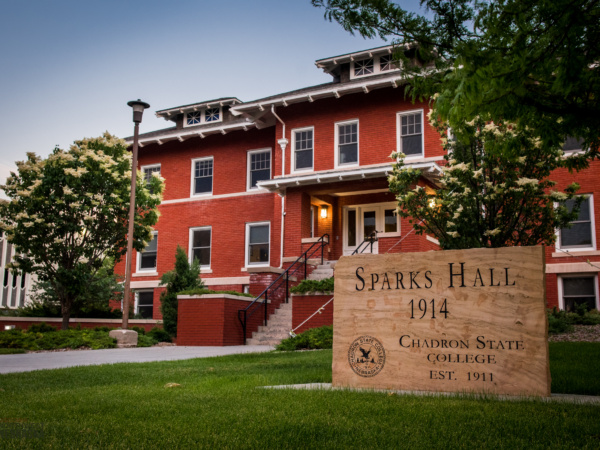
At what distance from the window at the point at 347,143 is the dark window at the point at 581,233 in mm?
7593

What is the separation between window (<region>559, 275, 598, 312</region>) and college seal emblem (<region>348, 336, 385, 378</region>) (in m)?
14.7

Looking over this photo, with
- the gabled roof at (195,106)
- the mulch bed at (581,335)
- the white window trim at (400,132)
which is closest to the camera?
the mulch bed at (581,335)

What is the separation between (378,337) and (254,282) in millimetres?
12704

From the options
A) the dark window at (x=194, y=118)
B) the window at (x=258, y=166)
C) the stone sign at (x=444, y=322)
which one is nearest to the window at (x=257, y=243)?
the window at (x=258, y=166)

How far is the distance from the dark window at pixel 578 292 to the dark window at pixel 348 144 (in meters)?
8.39

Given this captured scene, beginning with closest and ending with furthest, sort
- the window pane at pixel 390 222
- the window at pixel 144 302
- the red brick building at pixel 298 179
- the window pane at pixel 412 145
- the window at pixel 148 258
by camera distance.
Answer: the red brick building at pixel 298 179 → the window pane at pixel 412 145 → the window pane at pixel 390 222 → the window at pixel 144 302 → the window at pixel 148 258

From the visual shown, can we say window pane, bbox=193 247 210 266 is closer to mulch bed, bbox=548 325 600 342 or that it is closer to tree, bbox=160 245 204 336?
tree, bbox=160 245 204 336

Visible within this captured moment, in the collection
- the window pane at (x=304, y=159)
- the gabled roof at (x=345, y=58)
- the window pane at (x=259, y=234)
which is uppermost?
the gabled roof at (x=345, y=58)

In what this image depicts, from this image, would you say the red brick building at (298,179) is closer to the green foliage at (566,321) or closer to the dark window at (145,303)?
the dark window at (145,303)

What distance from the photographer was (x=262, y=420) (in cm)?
427

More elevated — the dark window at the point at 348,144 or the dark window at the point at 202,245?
the dark window at the point at 348,144

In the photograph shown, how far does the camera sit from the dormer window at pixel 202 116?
86.2ft

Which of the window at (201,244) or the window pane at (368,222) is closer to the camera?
the window pane at (368,222)

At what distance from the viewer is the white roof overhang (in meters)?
18.2
